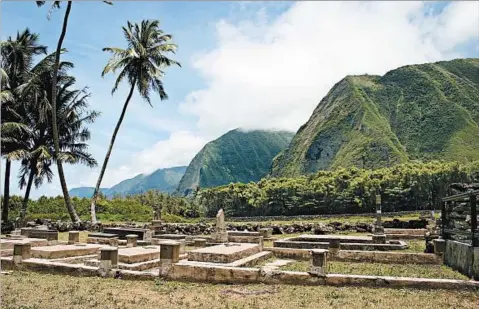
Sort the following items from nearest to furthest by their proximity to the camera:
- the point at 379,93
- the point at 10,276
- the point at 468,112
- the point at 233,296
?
the point at 233,296 < the point at 10,276 < the point at 468,112 < the point at 379,93

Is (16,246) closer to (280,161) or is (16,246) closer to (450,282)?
(450,282)

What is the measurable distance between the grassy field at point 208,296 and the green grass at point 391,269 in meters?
2.62

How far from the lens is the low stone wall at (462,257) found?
33.5ft

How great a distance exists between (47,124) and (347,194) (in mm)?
56000

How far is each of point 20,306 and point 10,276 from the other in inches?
151

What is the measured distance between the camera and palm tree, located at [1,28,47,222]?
2661 centimetres

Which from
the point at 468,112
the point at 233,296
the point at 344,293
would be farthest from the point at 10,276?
the point at 468,112

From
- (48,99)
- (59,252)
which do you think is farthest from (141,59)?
(59,252)

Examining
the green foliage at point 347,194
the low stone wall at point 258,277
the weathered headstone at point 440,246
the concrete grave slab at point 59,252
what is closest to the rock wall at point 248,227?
the concrete grave slab at point 59,252

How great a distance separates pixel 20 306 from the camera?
7789 millimetres

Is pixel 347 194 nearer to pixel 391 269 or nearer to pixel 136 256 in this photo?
pixel 391 269

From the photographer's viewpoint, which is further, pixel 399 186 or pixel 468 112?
pixel 468 112

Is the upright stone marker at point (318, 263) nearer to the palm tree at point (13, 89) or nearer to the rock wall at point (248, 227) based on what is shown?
the rock wall at point (248, 227)

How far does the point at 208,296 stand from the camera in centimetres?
888
